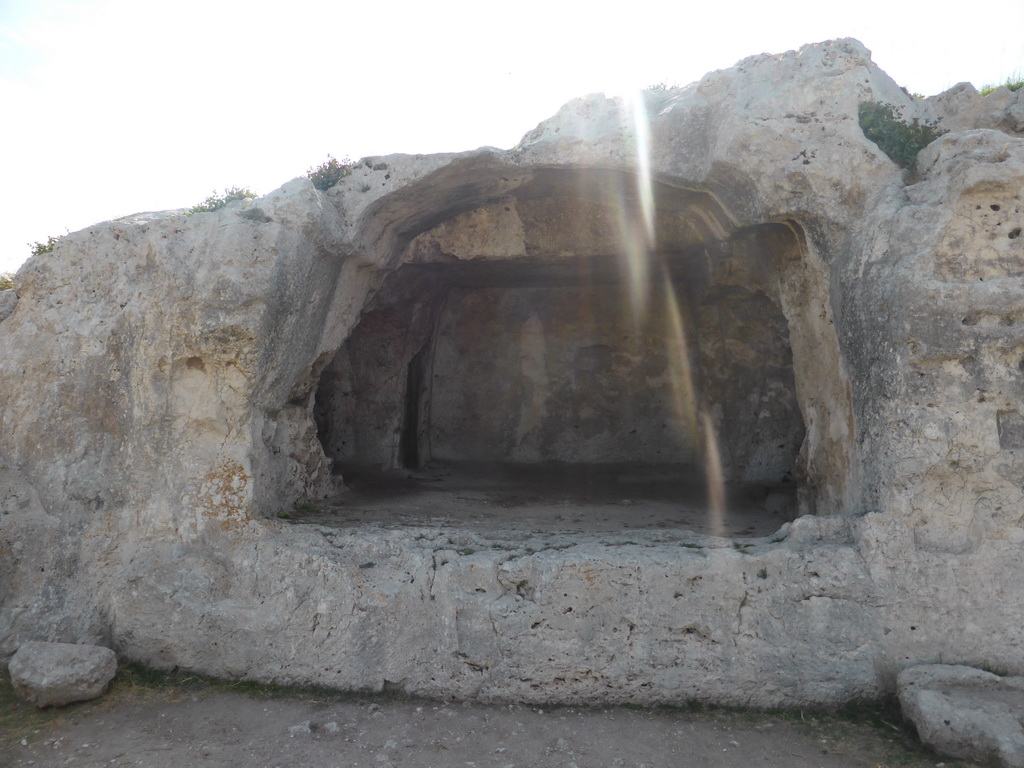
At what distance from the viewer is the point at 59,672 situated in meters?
4.66

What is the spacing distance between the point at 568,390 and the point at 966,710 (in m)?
5.49

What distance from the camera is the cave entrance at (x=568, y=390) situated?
291 inches

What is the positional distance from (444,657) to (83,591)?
250cm

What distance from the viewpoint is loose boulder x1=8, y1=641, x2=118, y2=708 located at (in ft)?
15.1

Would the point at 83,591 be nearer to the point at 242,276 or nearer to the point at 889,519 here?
the point at 242,276

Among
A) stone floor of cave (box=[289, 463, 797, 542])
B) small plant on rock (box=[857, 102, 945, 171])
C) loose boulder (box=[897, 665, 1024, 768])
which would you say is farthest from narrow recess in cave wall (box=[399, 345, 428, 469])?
loose boulder (box=[897, 665, 1024, 768])

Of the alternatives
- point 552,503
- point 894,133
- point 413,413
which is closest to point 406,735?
point 552,503

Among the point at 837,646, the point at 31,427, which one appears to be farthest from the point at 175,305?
the point at 837,646

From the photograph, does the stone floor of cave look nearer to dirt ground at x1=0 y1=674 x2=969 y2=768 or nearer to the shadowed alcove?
the shadowed alcove

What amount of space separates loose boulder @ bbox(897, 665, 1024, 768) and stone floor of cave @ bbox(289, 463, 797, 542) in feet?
4.90

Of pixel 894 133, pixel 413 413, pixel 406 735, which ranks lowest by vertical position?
pixel 406 735

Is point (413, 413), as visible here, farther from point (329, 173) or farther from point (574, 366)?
point (329, 173)

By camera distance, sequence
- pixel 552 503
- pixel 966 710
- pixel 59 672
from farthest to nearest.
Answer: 1. pixel 552 503
2. pixel 59 672
3. pixel 966 710

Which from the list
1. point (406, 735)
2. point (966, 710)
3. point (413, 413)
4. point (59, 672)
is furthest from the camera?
point (413, 413)
